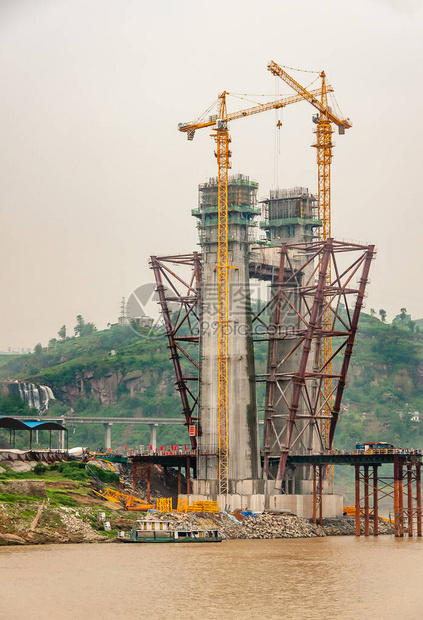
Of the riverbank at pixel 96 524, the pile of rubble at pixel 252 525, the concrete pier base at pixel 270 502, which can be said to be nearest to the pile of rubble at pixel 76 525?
the riverbank at pixel 96 524

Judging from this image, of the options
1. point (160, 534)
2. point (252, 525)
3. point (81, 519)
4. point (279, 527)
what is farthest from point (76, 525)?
point (279, 527)

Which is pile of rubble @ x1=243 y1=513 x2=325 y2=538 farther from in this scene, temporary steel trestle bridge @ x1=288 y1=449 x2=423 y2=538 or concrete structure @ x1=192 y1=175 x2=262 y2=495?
concrete structure @ x1=192 y1=175 x2=262 y2=495

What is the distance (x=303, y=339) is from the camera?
565 ft

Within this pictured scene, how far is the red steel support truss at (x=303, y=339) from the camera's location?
17275 centimetres

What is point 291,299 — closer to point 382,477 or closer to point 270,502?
point 270,502

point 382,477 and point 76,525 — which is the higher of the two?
point 382,477

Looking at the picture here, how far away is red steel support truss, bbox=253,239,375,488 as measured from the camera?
17275 centimetres

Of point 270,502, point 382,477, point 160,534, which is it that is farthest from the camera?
point 270,502

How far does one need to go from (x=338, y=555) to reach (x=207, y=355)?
164 ft

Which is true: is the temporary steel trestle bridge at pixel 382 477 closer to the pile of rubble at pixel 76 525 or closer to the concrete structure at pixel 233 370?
the concrete structure at pixel 233 370

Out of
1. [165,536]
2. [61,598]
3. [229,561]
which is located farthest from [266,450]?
[61,598]

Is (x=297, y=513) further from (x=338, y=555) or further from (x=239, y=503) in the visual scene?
(x=338, y=555)

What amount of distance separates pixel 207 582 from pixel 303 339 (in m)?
73.8

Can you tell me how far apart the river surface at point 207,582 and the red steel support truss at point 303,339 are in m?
41.1
